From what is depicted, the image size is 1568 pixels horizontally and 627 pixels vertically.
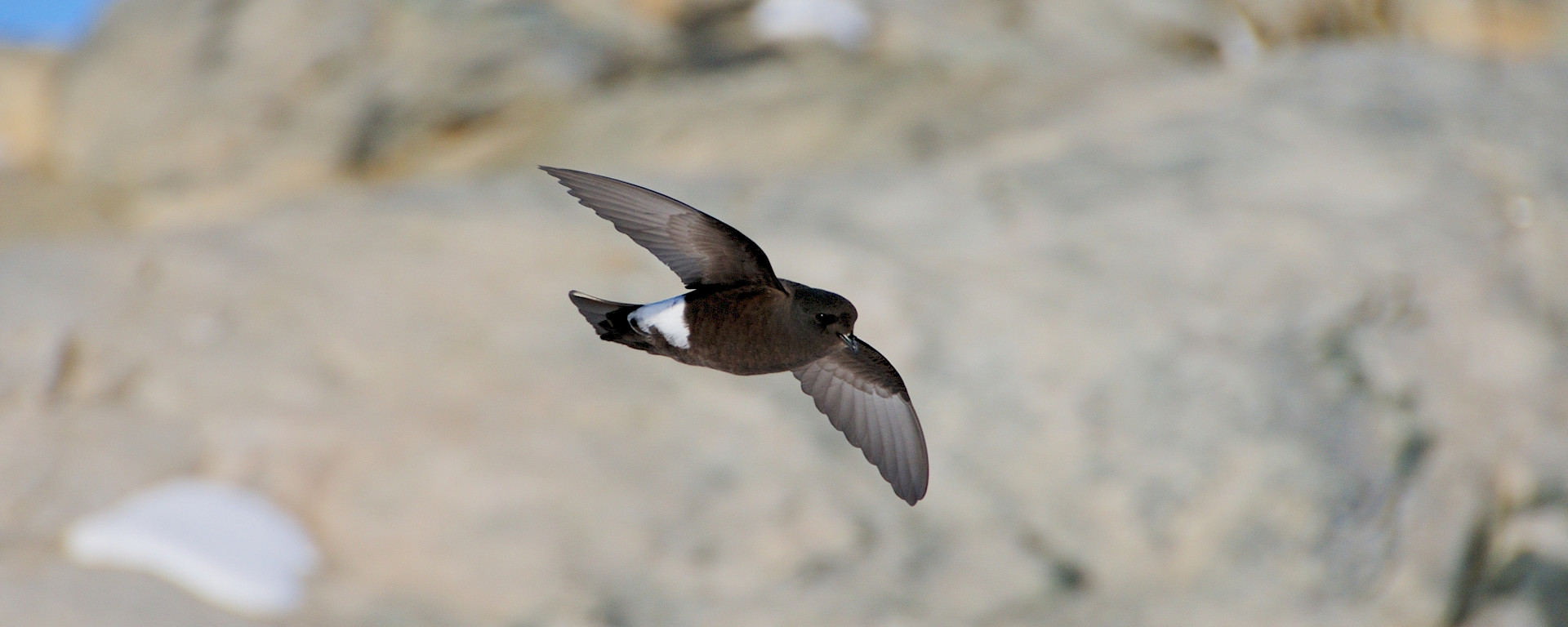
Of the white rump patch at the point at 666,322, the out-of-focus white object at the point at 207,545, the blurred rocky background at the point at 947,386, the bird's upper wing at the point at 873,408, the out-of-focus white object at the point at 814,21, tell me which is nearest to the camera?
the white rump patch at the point at 666,322

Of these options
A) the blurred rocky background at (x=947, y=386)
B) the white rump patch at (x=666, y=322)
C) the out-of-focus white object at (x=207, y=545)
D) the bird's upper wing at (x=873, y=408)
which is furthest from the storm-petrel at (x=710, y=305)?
the out-of-focus white object at (x=207, y=545)

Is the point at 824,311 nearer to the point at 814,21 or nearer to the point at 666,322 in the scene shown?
the point at 666,322

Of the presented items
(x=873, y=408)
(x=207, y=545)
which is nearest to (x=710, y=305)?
(x=873, y=408)

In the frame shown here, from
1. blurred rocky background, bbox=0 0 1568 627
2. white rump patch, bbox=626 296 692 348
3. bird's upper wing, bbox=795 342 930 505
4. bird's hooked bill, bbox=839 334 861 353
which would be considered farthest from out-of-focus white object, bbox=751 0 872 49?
white rump patch, bbox=626 296 692 348

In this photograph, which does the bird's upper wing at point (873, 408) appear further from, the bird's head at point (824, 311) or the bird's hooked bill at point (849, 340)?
the bird's head at point (824, 311)

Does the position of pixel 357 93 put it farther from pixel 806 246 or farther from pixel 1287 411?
pixel 1287 411

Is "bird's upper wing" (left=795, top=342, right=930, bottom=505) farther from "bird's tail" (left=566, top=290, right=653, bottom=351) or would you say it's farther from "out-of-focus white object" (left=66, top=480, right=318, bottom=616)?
"out-of-focus white object" (left=66, top=480, right=318, bottom=616)

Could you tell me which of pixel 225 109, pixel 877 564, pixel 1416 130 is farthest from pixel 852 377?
pixel 225 109
